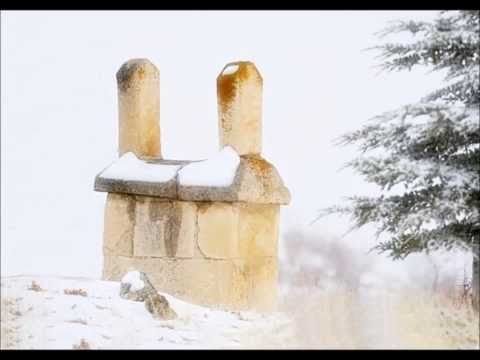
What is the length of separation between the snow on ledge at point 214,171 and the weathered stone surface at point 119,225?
2.66 feet

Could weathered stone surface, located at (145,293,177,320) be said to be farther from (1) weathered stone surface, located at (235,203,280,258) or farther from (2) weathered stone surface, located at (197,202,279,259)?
(1) weathered stone surface, located at (235,203,280,258)

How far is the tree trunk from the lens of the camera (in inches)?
302

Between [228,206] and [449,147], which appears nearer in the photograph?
[449,147]

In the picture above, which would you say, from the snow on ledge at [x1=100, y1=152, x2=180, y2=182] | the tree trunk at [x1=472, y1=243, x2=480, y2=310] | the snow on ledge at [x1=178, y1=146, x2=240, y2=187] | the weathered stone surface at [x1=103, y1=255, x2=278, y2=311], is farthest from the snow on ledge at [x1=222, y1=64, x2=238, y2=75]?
the tree trunk at [x1=472, y1=243, x2=480, y2=310]

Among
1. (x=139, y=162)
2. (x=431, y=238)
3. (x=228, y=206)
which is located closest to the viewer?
(x=431, y=238)

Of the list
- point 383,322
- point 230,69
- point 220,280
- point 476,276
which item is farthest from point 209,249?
point 476,276

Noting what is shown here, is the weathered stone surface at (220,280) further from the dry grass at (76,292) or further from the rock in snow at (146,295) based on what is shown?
the dry grass at (76,292)

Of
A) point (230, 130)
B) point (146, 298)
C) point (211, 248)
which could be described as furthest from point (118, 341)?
point (230, 130)

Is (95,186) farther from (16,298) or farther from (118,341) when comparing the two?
(118,341)

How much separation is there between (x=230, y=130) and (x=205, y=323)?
7.93ft

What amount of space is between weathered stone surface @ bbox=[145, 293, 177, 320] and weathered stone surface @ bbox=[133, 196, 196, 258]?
1.45m

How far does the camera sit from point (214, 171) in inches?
376

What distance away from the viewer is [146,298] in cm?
829

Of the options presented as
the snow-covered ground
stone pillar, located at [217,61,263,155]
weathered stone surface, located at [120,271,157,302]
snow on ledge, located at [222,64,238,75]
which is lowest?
the snow-covered ground
